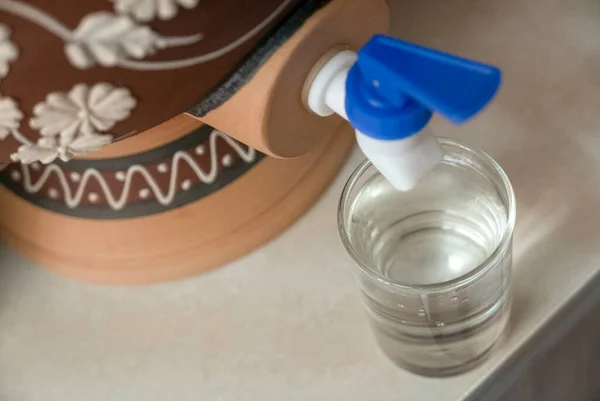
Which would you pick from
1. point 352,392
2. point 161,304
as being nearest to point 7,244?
point 161,304

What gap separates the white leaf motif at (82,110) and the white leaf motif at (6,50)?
0.02m

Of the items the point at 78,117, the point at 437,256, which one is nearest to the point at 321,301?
the point at 437,256

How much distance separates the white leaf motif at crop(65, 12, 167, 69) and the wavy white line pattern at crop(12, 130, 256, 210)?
116mm

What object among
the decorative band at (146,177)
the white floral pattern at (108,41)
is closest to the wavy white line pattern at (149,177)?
the decorative band at (146,177)

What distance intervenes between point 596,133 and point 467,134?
6 centimetres

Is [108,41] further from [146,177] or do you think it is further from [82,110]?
[146,177]

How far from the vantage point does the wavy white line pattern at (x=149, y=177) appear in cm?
33

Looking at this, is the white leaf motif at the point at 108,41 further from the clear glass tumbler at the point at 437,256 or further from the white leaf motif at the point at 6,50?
the clear glass tumbler at the point at 437,256

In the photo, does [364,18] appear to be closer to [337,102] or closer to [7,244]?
[337,102]

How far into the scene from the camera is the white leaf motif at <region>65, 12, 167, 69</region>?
20 cm

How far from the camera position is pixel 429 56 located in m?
0.21

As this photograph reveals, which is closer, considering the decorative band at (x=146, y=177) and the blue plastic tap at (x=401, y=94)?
the blue plastic tap at (x=401, y=94)

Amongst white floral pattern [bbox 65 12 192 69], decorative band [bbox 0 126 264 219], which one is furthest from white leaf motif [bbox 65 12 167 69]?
decorative band [bbox 0 126 264 219]

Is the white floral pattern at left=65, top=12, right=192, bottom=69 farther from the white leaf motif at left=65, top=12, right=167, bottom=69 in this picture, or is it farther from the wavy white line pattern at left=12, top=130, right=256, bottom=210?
the wavy white line pattern at left=12, top=130, right=256, bottom=210
